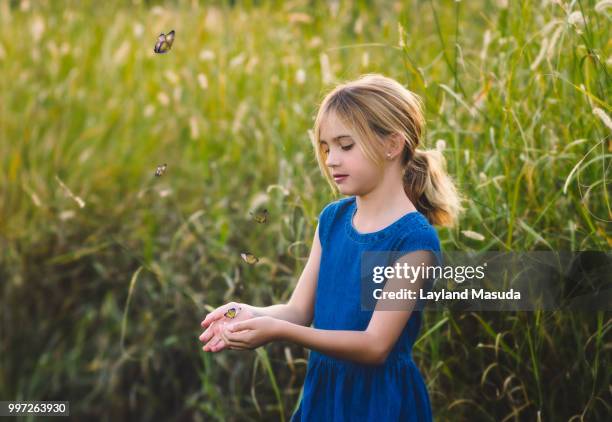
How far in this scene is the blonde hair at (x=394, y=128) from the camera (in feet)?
5.78

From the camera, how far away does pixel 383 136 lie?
179cm

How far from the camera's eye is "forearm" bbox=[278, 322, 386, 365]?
65.2 inches

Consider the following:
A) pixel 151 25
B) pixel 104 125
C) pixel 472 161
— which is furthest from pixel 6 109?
pixel 472 161

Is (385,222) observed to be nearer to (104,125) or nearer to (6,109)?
(104,125)

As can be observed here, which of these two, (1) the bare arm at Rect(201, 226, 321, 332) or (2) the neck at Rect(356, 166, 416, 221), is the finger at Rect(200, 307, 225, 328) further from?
(2) the neck at Rect(356, 166, 416, 221)

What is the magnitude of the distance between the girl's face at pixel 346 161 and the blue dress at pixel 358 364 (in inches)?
4.7

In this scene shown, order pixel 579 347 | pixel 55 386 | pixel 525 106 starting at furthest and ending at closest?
pixel 55 386
pixel 525 106
pixel 579 347

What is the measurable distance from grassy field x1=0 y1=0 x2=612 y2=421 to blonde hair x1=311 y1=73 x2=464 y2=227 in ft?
1.04

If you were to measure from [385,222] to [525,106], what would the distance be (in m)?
1.09

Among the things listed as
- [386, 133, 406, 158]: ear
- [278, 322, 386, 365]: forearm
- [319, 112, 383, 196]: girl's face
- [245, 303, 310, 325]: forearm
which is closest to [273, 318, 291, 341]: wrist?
[278, 322, 386, 365]: forearm

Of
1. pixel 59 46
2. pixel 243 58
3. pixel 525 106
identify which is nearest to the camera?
pixel 525 106

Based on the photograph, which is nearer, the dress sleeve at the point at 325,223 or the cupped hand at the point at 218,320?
the cupped hand at the point at 218,320

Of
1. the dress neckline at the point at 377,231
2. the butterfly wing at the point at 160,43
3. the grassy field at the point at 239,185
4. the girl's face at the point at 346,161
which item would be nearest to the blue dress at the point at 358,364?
the dress neckline at the point at 377,231

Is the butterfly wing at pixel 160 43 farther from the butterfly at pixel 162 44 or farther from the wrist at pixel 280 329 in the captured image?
the wrist at pixel 280 329
